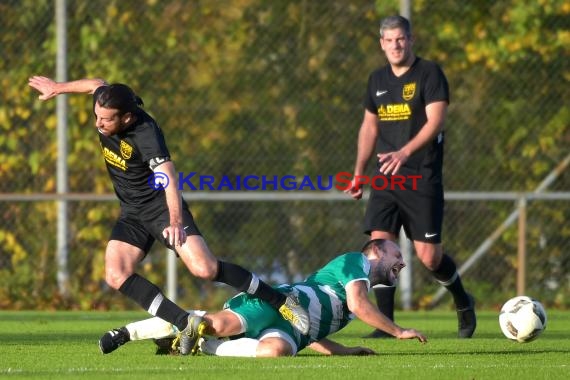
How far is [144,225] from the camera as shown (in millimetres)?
7934

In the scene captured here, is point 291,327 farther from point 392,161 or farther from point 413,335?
point 392,161

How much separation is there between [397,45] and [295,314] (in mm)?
2622

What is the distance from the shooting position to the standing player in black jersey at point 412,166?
9.15 metres

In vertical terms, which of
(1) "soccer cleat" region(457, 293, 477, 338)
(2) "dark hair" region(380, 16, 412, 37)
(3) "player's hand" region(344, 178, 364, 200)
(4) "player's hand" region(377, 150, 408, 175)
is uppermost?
(2) "dark hair" region(380, 16, 412, 37)

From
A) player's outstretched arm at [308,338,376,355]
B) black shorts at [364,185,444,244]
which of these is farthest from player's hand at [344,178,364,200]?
player's outstretched arm at [308,338,376,355]

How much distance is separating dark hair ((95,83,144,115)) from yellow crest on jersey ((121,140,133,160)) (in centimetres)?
24

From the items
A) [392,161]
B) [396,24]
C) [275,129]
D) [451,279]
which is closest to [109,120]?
[392,161]

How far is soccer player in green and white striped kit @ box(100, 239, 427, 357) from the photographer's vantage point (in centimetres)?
714

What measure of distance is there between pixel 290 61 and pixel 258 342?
714cm

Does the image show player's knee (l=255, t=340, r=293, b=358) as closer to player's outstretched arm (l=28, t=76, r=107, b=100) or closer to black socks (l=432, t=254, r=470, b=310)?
player's outstretched arm (l=28, t=76, r=107, b=100)

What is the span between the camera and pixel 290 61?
13969mm

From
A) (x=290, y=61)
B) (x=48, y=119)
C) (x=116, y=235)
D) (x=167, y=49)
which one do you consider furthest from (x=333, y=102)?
(x=116, y=235)

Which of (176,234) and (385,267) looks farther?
(385,267)

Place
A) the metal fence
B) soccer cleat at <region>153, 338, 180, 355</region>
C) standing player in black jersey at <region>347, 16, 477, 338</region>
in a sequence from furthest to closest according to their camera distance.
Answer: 1. the metal fence
2. standing player in black jersey at <region>347, 16, 477, 338</region>
3. soccer cleat at <region>153, 338, 180, 355</region>
